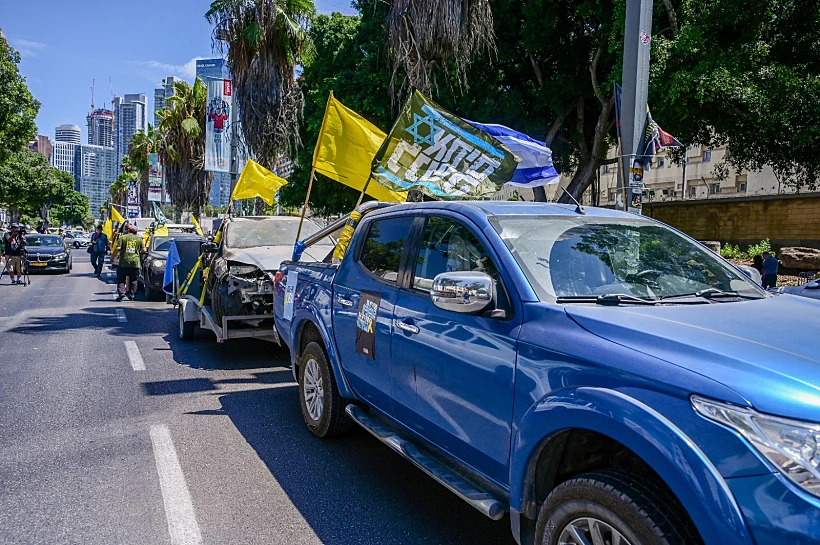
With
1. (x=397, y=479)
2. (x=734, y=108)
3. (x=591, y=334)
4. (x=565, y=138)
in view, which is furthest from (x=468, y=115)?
(x=591, y=334)

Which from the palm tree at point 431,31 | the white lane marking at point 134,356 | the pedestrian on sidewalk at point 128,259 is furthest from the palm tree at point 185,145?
the white lane marking at point 134,356

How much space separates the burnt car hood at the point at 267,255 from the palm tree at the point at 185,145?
22.5 meters

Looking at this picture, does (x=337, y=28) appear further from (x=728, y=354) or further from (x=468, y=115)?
(x=728, y=354)

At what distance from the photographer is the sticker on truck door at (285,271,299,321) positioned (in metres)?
5.89

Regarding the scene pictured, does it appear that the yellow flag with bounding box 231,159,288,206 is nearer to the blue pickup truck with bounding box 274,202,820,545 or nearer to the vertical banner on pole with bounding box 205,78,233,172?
the blue pickup truck with bounding box 274,202,820,545

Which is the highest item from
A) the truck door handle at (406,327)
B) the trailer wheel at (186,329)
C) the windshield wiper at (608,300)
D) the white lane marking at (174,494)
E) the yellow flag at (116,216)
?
the yellow flag at (116,216)

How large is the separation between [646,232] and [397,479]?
2382 mm

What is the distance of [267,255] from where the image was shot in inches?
356

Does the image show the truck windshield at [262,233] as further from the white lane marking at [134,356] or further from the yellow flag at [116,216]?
the yellow flag at [116,216]

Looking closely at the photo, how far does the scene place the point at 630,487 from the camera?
237 centimetres

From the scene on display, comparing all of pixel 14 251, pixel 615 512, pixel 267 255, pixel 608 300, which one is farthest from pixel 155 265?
pixel 615 512

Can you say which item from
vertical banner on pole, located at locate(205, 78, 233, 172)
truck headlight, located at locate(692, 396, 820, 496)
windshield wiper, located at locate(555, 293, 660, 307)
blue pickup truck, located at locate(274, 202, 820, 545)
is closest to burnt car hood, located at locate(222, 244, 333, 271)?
blue pickup truck, located at locate(274, 202, 820, 545)

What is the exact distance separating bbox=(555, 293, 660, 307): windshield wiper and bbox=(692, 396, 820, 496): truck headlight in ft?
3.16

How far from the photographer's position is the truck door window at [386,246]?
4367 millimetres
